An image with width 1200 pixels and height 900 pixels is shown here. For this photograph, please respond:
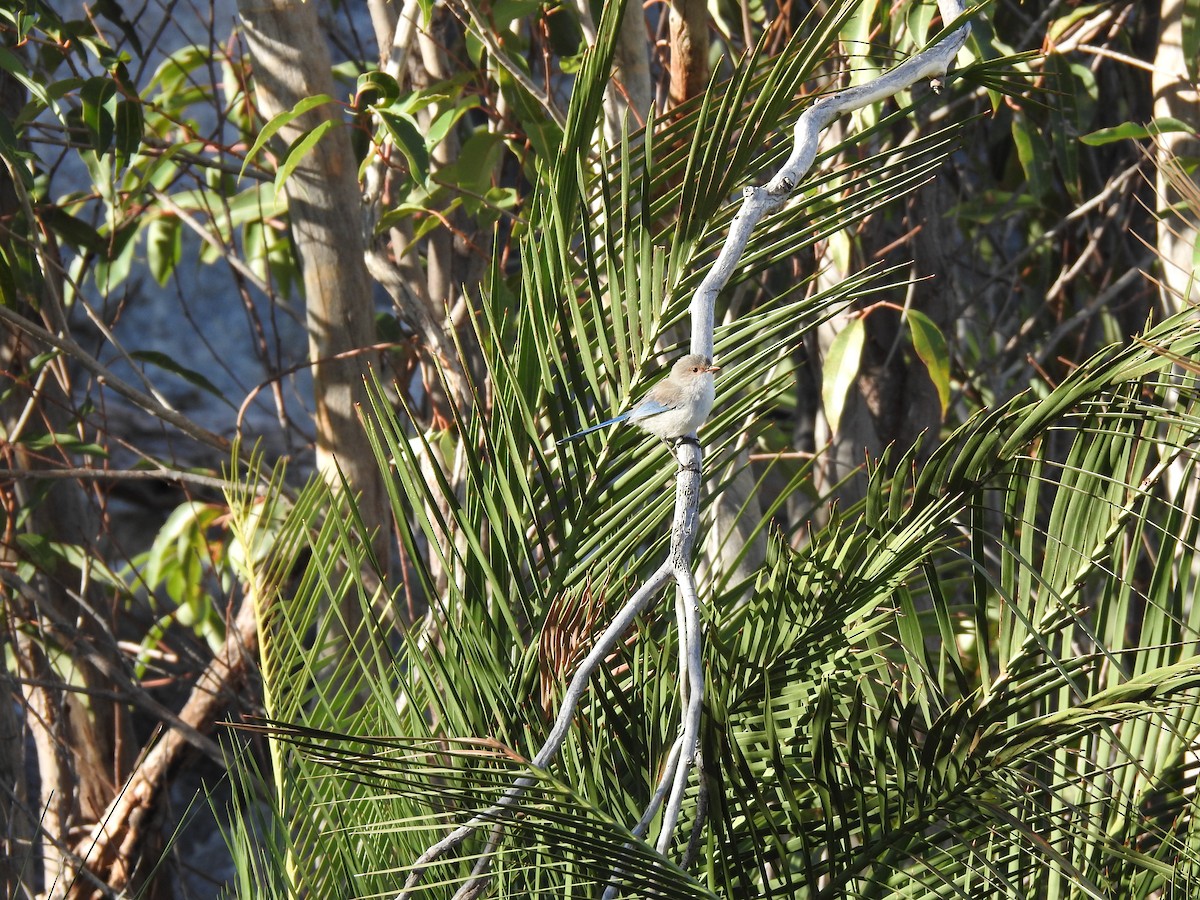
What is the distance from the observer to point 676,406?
1.33 m

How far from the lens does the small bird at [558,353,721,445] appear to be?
129cm

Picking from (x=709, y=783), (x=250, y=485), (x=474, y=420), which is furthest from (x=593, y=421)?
(x=250, y=485)

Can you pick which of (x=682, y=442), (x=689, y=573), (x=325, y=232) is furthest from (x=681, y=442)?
(x=325, y=232)

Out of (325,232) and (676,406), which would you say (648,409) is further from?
(325,232)

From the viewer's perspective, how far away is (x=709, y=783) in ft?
3.00

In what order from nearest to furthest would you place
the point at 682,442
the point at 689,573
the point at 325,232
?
the point at 689,573 → the point at 682,442 → the point at 325,232

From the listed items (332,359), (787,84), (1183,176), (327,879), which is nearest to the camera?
(1183,176)

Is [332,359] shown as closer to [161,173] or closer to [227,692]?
[227,692]

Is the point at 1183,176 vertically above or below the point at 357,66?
below

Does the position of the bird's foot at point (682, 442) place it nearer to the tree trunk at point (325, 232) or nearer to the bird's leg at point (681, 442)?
the bird's leg at point (681, 442)

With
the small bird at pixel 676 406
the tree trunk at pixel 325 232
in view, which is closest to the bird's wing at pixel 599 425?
the small bird at pixel 676 406

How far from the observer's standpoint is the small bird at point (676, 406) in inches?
50.6

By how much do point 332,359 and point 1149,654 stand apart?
1911 millimetres

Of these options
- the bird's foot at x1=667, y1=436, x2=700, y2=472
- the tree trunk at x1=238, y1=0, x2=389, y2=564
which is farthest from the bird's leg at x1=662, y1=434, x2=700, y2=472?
the tree trunk at x1=238, y1=0, x2=389, y2=564
